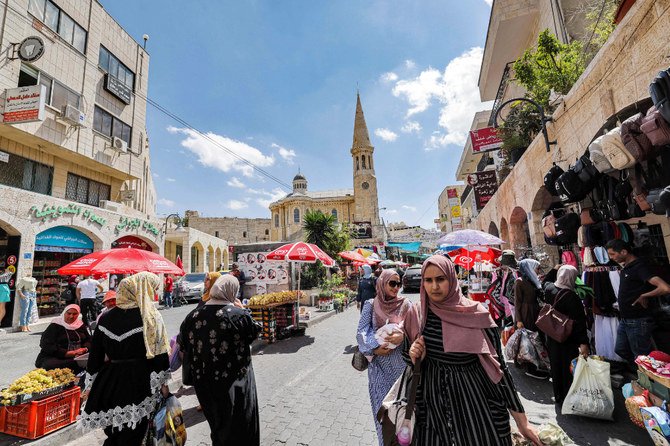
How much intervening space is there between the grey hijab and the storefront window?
13661 mm

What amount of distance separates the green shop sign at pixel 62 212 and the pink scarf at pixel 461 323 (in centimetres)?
1456

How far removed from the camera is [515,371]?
4.79 m

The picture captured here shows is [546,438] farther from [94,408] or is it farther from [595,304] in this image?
[94,408]

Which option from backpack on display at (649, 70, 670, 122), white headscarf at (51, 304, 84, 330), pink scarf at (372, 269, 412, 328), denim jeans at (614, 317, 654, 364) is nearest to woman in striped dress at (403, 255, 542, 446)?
pink scarf at (372, 269, 412, 328)

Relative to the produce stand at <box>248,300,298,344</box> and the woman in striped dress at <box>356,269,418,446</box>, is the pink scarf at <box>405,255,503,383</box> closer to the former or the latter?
the woman in striped dress at <box>356,269,418,446</box>

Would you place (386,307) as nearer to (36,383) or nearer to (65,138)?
(36,383)

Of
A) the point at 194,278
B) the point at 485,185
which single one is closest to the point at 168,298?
the point at 194,278

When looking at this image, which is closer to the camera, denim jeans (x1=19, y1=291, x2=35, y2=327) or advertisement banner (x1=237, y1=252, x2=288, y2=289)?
denim jeans (x1=19, y1=291, x2=35, y2=327)

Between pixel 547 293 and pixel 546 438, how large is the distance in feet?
7.24

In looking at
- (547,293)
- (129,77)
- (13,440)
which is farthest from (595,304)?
(129,77)

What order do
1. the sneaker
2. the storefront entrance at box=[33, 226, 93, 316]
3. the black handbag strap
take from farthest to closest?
1. the storefront entrance at box=[33, 226, 93, 316]
2. the sneaker
3. the black handbag strap

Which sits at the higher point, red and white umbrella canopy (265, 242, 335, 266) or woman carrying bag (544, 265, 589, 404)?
red and white umbrella canopy (265, 242, 335, 266)

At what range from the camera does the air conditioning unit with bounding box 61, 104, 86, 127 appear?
38.6ft

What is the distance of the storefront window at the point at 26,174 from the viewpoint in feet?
36.1
